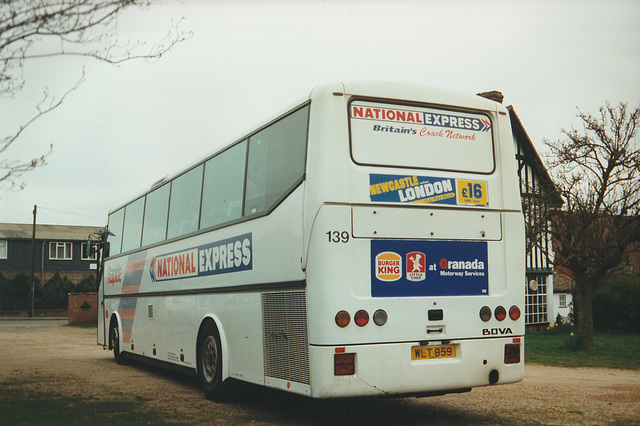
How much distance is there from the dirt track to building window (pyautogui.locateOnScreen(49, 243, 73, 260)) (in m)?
53.4

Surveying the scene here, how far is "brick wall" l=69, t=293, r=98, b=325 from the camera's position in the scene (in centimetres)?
3828

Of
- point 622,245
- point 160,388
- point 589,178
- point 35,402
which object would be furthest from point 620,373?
point 35,402

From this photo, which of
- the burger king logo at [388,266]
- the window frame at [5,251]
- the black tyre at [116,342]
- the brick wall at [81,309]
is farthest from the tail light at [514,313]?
the window frame at [5,251]

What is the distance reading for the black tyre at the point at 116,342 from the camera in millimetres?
15955

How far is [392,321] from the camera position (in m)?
7.31

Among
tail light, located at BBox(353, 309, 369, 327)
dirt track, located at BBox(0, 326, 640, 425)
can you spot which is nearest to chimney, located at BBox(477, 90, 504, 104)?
dirt track, located at BBox(0, 326, 640, 425)

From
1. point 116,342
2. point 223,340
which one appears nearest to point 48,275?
point 116,342

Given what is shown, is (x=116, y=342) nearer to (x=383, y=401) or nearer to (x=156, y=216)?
(x=156, y=216)

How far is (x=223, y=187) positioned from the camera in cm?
1002

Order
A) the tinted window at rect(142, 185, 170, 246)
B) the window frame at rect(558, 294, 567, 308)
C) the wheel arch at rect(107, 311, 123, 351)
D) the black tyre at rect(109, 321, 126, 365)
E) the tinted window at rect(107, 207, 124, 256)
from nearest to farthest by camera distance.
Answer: the tinted window at rect(142, 185, 170, 246), the wheel arch at rect(107, 311, 123, 351), the black tyre at rect(109, 321, 126, 365), the tinted window at rect(107, 207, 124, 256), the window frame at rect(558, 294, 567, 308)

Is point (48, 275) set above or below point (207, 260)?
above

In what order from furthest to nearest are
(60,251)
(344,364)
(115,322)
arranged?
(60,251) < (115,322) < (344,364)

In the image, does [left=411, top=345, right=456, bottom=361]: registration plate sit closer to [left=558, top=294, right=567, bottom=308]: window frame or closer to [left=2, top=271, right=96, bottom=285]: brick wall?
[left=558, top=294, right=567, bottom=308]: window frame

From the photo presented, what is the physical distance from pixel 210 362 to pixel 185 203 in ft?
9.53
